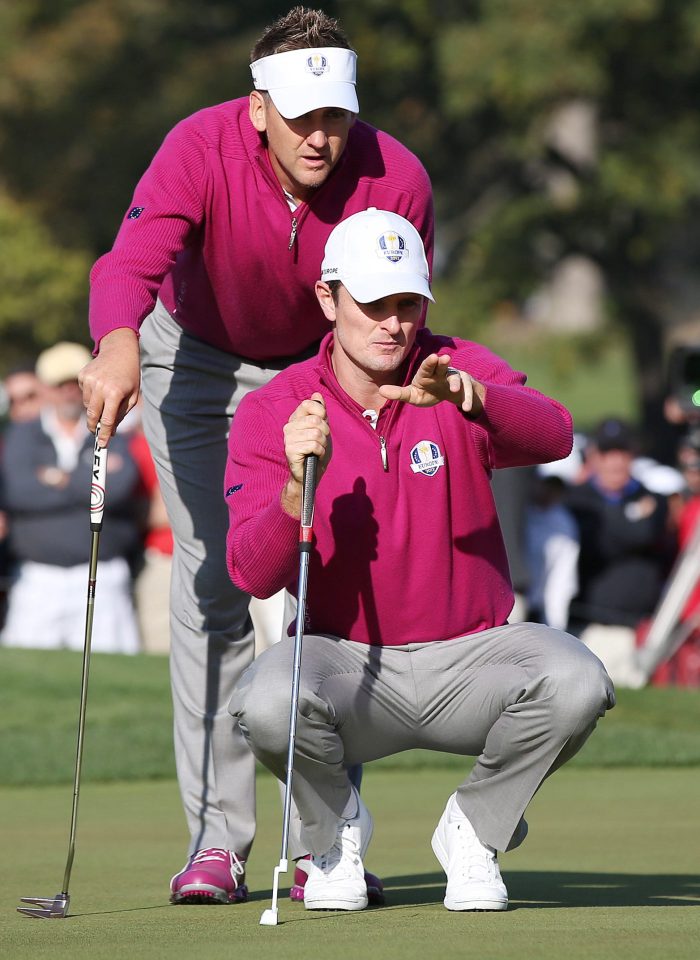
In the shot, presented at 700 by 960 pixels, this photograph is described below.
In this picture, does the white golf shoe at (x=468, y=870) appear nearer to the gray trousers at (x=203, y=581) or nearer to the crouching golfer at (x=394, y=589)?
the crouching golfer at (x=394, y=589)

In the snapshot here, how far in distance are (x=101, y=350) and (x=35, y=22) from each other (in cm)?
1887

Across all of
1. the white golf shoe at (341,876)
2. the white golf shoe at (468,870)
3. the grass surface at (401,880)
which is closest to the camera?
the grass surface at (401,880)

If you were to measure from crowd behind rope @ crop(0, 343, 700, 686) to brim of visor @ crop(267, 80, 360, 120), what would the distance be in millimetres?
6387

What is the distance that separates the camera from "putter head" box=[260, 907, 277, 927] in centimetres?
416

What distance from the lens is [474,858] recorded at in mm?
4457

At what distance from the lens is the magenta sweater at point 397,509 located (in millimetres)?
4562

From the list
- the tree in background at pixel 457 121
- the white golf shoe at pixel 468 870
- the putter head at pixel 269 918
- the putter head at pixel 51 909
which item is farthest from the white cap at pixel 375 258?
the tree in background at pixel 457 121

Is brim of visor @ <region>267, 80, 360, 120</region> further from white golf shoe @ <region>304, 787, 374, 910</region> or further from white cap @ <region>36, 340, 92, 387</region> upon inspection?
white cap @ <region>36, 340, 92, 387</region>

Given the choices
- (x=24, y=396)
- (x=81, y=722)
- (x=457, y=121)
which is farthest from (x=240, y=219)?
(x=457, y=121)

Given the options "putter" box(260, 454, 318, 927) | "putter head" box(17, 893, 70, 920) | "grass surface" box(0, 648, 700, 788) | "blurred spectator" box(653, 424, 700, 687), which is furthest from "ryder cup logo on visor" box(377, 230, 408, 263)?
"blurred spectator" box(653, 424, 700, 687)

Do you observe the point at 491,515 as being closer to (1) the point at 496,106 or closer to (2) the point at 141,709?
(2) the point at 141,709

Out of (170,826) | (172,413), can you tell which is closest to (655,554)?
(170,826)

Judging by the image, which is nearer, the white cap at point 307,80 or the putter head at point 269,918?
the putter head at point 269,918

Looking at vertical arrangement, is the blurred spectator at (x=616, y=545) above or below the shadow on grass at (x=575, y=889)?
above
